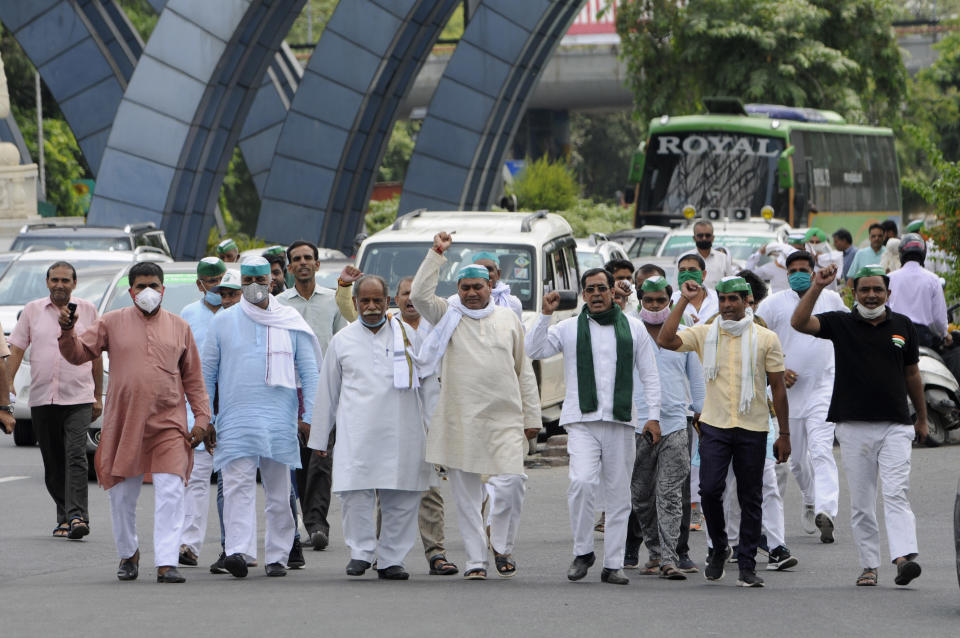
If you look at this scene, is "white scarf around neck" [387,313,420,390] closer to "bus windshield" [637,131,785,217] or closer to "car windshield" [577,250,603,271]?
"car windshield" [577,250,603,271]

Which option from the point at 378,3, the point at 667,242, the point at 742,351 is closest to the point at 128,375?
the point at 742,351

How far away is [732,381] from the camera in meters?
9.54

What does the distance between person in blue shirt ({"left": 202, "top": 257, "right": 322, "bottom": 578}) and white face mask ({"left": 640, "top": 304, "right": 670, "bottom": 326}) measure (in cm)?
191

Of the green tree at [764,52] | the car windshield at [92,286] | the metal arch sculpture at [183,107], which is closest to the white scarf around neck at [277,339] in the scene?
the car windshield at [92,286]

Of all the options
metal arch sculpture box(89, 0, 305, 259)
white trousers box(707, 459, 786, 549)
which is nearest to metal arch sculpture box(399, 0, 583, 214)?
metal arch sculpture box(89, 0, 305, 259)

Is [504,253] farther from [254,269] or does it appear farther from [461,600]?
[461,600]

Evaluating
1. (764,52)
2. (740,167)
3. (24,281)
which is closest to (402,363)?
(24,281)

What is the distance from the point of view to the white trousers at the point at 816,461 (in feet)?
36.8

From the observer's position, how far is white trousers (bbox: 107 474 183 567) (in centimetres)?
925

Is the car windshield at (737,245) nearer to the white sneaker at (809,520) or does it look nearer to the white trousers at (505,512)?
the white sneaker at (809,520)

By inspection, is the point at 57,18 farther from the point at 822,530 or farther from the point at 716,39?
the point at 822,530

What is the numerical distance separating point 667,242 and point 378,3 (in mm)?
13134

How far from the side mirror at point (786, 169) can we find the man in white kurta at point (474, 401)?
2414 centimetres

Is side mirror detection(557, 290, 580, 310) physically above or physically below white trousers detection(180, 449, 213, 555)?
above
